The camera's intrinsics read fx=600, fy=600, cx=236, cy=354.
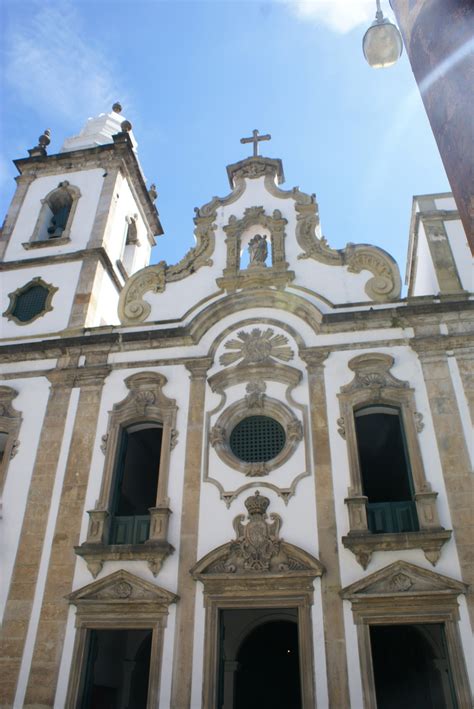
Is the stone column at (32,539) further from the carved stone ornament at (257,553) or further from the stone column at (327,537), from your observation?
the stone column at (327,537)

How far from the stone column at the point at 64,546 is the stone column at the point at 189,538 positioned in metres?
2.04

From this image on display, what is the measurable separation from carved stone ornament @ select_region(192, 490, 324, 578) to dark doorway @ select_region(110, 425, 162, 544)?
85.0 inches

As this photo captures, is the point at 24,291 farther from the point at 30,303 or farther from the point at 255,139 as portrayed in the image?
the point at 255,139

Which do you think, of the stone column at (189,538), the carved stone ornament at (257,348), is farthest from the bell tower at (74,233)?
the carved stone ornament at (257,348)

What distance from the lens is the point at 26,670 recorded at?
10.1 metres

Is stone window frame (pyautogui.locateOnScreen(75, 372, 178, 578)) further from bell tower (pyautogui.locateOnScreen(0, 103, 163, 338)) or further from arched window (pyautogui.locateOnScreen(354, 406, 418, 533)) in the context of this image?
arched window (pyautogui.locateOnScreen(354, 406, 418, 533))

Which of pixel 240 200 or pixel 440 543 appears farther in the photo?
pixel 240 200

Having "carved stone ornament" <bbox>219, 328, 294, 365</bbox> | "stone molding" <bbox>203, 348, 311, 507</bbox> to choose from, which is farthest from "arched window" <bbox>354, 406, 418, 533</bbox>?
"carved stone ornament" <bbox>219, 328, 294, 365</bbox>

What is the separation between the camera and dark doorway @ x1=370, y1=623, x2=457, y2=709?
11.3 metres

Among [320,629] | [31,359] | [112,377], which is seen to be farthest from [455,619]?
[31,359]

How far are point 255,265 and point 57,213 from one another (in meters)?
8.00

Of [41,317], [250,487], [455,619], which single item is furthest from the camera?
[41,317]

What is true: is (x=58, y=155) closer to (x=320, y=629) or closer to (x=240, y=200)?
(x=240, y=200)

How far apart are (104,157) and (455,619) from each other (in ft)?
54.0
